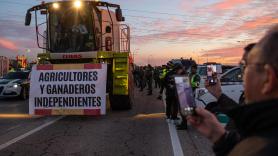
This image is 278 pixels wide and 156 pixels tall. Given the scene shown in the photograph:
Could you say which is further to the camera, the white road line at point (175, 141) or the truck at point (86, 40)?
the truck at point (86, 40)

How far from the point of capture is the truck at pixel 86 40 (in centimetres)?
1553

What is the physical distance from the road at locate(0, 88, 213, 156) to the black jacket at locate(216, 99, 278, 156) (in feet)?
22.3

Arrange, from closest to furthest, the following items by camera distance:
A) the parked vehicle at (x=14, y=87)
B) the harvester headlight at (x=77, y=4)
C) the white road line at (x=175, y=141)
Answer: the white road line at (x=175, y=141) → the harvester headlight at (x=77, y=4) → the parked vehicle at (x=14, y=87)

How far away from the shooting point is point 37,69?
48.0 feet

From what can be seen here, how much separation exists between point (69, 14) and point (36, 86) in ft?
10.0

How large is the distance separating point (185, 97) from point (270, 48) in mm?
757

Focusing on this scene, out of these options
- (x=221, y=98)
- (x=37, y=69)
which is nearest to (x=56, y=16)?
(x=37, y=69)

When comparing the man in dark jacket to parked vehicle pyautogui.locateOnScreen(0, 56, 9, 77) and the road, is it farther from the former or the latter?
parked vehicle pyautogui.locateOnScreen(0, 56, 9, 77)

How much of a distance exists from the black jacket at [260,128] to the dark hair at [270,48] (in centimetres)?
16

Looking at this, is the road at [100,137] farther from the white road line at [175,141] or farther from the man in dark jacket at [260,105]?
the man in dark jacket at [260,105]

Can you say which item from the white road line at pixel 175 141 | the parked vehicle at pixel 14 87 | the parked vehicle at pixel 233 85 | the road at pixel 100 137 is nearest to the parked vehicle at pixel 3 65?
the parked vehicle at pixel 14 87

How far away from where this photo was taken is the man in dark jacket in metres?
1.87

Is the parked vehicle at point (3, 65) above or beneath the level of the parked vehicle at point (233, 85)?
above

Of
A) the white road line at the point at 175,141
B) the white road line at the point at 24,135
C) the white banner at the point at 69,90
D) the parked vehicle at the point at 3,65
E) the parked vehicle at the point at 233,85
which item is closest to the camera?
the white road line at the point at 175,141
